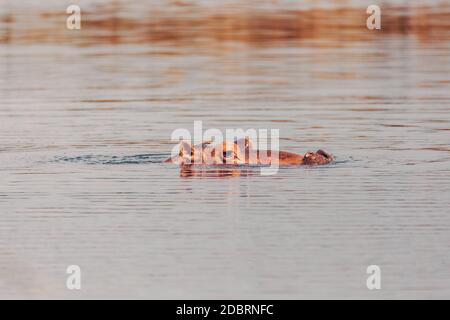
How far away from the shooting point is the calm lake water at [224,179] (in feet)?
35.2

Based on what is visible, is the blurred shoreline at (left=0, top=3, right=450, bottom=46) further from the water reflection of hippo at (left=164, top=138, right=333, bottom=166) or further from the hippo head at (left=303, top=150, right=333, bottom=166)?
the hippo head at (left=303, top=150, right=333, bottom=166)

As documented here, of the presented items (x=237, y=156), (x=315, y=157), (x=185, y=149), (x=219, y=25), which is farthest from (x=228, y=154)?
(x=219, y=25)

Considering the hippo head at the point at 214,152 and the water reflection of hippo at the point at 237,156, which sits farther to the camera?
the hippo head at the point at 214,152

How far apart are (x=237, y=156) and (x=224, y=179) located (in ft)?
2.43

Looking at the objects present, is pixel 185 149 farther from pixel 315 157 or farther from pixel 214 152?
pixel 315 157

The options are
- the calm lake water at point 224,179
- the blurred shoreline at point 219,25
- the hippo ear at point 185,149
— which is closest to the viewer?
the calm lake water at point 224,179

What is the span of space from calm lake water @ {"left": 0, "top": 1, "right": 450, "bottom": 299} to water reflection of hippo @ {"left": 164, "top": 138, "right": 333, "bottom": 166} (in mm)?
185

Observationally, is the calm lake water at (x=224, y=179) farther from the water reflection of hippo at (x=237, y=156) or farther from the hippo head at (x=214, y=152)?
the hippo head at (x=214, y=152)

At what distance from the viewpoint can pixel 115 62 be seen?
24.7m

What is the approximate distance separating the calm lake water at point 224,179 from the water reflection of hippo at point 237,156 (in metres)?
0.18

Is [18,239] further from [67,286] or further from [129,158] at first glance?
[129,158]

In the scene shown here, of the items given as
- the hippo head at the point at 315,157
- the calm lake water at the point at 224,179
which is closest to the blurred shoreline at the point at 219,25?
the calm lake water at the point at 224,179

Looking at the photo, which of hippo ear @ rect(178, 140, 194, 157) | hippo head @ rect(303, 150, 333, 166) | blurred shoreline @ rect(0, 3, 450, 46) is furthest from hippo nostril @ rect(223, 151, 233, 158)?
blurred shoreline @ rect(0, 3, 450, 46)

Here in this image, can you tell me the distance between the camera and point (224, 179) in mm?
14422
